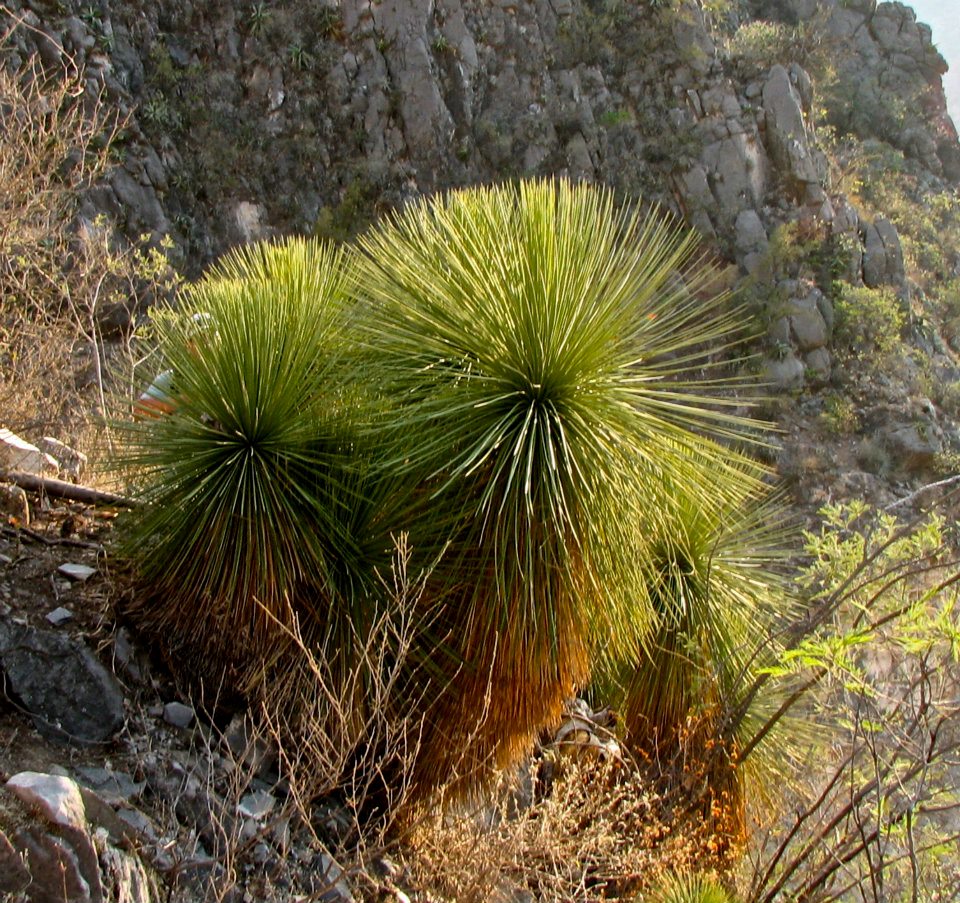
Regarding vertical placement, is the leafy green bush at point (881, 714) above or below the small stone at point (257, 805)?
above

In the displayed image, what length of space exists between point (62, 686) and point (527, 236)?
2.59 meters

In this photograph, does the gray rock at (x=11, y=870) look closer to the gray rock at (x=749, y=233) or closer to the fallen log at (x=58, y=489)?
the fallen log at (x=58, y=489)

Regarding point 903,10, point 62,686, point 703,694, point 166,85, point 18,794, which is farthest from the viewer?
point 903,10

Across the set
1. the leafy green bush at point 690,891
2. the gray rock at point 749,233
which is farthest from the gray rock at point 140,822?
the gray rock at point 749,233

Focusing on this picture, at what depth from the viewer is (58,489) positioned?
505cm

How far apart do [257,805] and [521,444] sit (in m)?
1.66

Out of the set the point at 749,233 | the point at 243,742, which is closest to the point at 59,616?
the point at 243,742

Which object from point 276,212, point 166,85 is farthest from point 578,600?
point 166,85

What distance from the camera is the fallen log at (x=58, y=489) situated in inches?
192

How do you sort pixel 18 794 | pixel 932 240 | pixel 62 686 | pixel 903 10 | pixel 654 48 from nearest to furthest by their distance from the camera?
pixel 18 794, pixel 62 686, pixel 654 48, pixel 932 240, pixel 903 10

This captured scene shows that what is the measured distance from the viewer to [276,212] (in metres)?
22.2

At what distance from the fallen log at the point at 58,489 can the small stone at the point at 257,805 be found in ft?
6.12

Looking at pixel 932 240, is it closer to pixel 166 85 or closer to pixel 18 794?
pixel 166 85

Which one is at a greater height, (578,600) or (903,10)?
(903,10)
